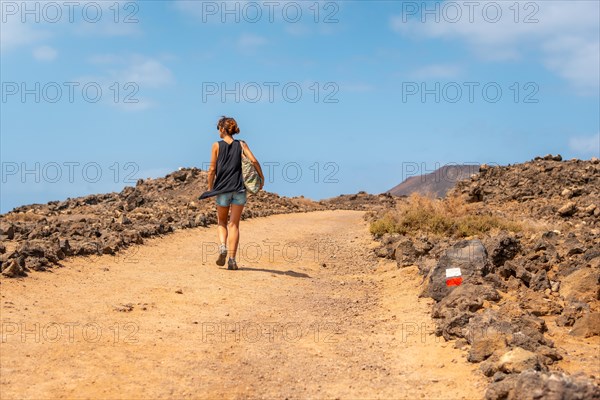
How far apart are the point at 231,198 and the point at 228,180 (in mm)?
319

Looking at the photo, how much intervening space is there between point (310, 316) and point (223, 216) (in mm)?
→ 3398

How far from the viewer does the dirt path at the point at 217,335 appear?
629 centimetres

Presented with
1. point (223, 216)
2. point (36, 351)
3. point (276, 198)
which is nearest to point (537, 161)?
point (276, 198)

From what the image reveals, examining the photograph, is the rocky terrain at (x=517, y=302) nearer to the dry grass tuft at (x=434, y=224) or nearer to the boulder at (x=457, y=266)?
the boulder at (x=457, y=266)

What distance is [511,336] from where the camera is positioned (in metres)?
6.68

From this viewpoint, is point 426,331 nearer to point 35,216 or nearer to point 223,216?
point 223,216

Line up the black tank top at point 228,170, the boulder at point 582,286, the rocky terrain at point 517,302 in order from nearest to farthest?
the rocky terrain at point 517,302, the boulder at point 582,286, the black tank top at point 228,170

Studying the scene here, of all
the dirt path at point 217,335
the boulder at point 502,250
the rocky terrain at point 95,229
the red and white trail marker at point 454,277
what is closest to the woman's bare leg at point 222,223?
the dirt path at point 217,335

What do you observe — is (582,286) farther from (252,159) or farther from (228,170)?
(228,170)

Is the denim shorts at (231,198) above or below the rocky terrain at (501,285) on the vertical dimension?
above

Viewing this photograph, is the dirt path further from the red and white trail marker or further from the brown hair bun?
the brown hair bun

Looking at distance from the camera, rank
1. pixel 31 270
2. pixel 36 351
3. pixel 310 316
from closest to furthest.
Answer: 1. pixel 36 351
2. pixel 310 316
3. pixel 31 270

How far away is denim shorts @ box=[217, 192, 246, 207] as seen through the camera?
11.6m

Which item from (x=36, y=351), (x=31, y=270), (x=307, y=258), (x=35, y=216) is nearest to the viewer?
(x=36, y=351)
